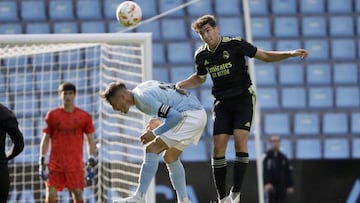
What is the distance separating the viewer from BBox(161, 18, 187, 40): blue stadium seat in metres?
16.1

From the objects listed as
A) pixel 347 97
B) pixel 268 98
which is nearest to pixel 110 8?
pixel 268 98

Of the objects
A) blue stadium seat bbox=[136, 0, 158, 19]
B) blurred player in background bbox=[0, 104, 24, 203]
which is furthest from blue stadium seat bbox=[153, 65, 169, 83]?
blurred player in background bbox=[0, 104, 24, 203]

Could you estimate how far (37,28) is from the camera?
16094 mm

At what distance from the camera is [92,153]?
10539 millimetres

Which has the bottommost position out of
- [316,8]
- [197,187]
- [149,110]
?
[197,187]

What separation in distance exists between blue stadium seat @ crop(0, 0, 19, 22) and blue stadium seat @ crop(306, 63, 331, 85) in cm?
510

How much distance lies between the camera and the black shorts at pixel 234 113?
7789 millimetres

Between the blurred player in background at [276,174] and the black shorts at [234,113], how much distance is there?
5142mm

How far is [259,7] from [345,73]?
192 cm

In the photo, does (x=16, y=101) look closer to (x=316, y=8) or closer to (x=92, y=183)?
(x=92, y=183)

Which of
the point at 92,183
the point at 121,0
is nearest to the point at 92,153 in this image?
the point at 92,183

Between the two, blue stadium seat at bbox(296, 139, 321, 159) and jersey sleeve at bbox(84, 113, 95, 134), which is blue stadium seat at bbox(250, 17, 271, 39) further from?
jersey sleeve at bbox(84, 113, 95, 134)

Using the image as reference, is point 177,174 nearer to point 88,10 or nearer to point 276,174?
point 276,174

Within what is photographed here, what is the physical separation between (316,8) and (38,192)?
22.6 feet
